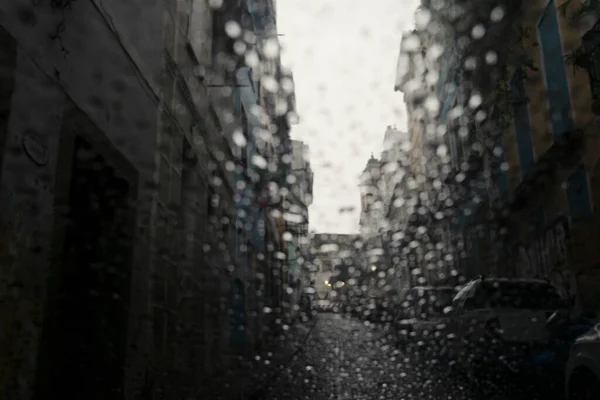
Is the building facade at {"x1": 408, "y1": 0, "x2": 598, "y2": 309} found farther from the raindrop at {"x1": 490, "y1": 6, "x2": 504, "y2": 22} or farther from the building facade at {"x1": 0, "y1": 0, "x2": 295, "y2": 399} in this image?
the building facade at {"x1": 0, "y1": 0, "x2": 295, "y2": 399}

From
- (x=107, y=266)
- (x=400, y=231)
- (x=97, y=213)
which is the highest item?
(x=400, y=231)

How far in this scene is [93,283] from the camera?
5.75 meters

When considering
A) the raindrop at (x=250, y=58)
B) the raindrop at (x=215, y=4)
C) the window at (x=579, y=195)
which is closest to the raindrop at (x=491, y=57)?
the window at (x=579, y=195)

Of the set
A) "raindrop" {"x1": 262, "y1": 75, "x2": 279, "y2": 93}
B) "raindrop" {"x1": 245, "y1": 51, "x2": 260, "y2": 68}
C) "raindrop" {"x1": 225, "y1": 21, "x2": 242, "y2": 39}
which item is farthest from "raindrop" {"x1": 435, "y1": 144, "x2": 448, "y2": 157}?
"raindrop" {"x1": 225, "y1": 21, "x2": 242, "y2": 39}

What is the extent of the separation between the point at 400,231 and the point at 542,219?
24935 mm

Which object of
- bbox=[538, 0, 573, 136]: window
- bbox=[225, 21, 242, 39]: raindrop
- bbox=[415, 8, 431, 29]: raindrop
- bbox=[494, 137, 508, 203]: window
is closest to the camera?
bbox=[415, 8, 431, 29]: raindrop

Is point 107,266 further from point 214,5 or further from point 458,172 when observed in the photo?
point 458,172

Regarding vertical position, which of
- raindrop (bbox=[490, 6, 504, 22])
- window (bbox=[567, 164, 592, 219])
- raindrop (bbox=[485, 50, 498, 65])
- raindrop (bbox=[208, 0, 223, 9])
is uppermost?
raindrop (bbox=[208, 0, 223, 9])

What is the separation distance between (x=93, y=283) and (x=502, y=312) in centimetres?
492

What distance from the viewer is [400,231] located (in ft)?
131

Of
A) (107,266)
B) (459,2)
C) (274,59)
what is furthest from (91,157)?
(274,59)

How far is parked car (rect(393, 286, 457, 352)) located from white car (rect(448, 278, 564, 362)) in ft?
1.90

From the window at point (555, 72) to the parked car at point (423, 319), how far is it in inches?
158

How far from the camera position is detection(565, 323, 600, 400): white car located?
455 cm
